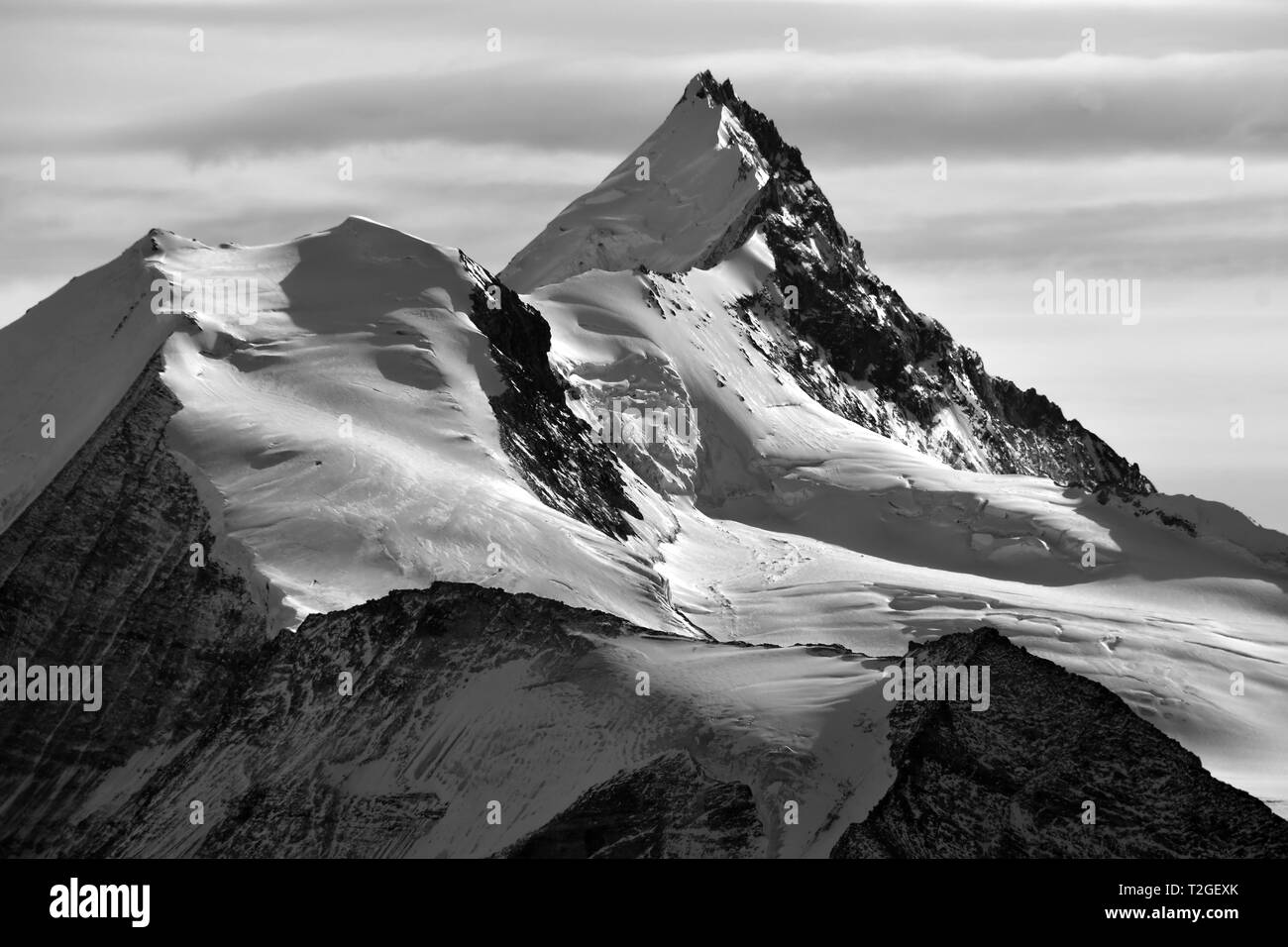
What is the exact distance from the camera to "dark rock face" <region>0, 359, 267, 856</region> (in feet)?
541

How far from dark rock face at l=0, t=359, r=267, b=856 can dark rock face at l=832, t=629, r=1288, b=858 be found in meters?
53.1

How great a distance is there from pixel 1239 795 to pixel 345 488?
7965cm

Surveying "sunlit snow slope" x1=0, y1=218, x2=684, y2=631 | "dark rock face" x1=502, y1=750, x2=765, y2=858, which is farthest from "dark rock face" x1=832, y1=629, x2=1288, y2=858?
"sunlit snow slope" x1=0, y1=218, x2=684, y2=631

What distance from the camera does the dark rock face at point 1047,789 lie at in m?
116

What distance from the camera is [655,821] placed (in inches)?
4830

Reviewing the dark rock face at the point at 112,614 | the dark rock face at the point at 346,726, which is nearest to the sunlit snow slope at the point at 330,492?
the dark rock face at the point at 112,614

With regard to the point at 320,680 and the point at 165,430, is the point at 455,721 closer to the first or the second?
the point at 320,680

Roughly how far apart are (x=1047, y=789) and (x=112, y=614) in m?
71.5

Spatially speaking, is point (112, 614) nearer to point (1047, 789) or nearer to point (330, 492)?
point (330, 492)

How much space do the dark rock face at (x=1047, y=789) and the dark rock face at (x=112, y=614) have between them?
53.1 m

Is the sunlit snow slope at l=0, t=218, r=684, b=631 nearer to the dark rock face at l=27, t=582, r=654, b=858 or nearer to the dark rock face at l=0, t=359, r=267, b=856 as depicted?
the dark rock face at l=0, t=359, r=267, b=856

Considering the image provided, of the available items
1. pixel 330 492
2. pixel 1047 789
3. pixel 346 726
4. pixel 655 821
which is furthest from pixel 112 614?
pixel 1047 789
